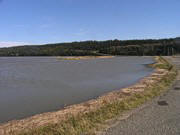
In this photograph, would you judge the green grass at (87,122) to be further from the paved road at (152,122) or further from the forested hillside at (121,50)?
the forested hillside at (121,50)

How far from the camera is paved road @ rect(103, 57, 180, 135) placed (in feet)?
12.0

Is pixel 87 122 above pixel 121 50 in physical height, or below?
below

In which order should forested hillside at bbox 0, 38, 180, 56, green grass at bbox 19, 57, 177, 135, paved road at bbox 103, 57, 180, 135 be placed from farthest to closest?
forested hillside at bbox 0, 38, 180, 56
green grass at bbox 19, 57, 177, 135
paved road at bbox 103, 57, 180, 135

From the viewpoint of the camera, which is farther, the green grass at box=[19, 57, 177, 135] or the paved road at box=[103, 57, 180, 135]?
the green grass at box=[19, 57, 177, 135]

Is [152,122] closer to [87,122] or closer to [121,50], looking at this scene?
[87,122]

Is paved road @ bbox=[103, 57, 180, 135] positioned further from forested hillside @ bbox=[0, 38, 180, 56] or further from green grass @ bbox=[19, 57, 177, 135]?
forested hillside @ bbox=[0, 38, 180, 56]

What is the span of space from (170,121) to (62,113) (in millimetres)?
3337

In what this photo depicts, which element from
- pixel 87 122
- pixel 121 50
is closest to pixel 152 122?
pixel 87 122

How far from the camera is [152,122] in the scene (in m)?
4.14

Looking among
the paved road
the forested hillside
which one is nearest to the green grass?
the paved road

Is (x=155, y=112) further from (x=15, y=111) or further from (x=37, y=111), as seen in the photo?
(x=15, y=111)

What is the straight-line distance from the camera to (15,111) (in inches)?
249

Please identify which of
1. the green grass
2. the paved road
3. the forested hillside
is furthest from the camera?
the forested hillside

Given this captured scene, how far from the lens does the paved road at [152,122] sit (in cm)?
366
